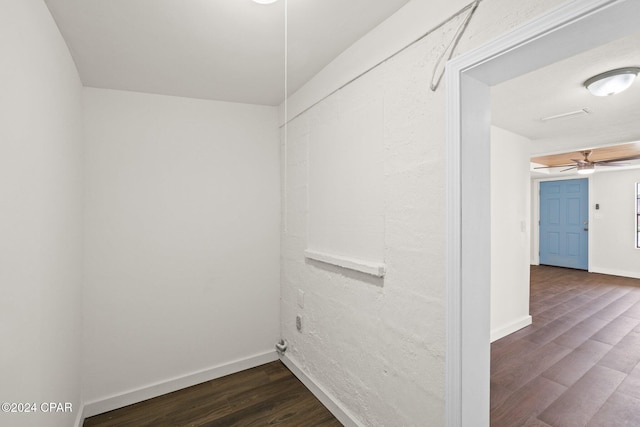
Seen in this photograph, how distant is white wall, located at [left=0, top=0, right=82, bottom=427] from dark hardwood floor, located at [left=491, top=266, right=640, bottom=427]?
260cm

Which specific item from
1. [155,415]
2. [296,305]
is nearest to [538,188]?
[296,305]

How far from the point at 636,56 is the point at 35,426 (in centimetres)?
359

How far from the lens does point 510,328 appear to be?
3.36 meters

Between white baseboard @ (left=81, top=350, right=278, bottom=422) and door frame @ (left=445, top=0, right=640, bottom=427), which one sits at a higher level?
door frame @ (left=445, top=0, right=640, bottom=427)

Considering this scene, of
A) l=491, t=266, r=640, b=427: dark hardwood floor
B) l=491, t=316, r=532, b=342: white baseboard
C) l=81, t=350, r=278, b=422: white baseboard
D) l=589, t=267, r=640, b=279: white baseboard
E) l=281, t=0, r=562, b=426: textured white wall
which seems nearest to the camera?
l=281, t=0, r=562, b=426: textured white wall

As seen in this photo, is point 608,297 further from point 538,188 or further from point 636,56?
point 636,56

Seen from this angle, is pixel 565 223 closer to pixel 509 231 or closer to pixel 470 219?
pixel 509 231

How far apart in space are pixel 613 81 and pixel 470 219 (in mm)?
1736

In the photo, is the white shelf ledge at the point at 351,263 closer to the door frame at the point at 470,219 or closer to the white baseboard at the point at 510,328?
the door frame at the point at 470,219

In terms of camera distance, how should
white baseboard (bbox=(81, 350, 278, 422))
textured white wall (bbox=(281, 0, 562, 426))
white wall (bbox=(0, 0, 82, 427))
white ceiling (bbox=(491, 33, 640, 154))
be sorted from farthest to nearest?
white baseboard (bbox=(81, 350, 278, 422)) < white ceiling (bbox=(491, 33, 640, 154)) < textured white wall (bbox=(281, 0, 562, 426)) < white wall (bbox=(0, 0, 82, 427))

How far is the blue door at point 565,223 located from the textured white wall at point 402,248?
7.40 m

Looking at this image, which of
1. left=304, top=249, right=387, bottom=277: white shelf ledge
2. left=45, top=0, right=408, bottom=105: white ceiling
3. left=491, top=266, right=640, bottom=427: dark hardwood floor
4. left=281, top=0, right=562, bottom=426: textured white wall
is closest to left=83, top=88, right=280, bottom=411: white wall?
left=45, top=0, right=408, bottom=105: white ceiling

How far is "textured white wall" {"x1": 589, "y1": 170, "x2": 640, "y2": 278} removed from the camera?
591 cm

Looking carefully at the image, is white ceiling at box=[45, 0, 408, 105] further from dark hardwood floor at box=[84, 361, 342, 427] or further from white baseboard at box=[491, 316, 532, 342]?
white baseboard at box=[491, 316, 532, 342]
